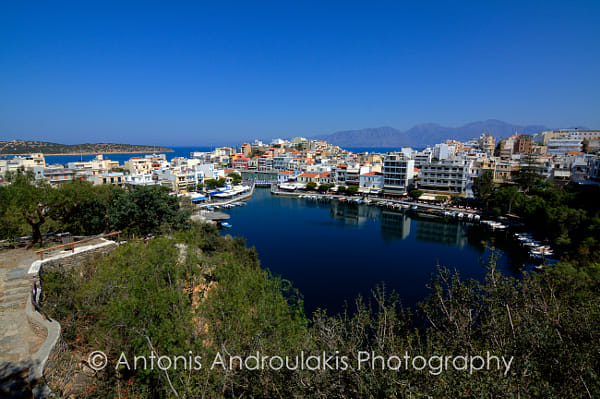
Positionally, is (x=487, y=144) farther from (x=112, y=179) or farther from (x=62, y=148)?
(x=62, y=148)

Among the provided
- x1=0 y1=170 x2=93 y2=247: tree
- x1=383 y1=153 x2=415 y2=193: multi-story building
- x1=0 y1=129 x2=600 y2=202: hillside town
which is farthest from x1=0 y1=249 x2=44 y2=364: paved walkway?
x1=383 y1=153 x2=415 y2=193: multi-story building

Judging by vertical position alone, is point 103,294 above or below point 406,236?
above

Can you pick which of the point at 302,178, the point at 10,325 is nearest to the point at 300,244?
the point at 10,325

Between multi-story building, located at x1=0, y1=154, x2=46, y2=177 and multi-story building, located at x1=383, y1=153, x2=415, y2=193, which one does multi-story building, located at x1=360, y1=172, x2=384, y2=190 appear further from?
multi-story building, located at x1=0, y1=154, x2=46, y2=177

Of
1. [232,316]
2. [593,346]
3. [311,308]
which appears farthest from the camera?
[311,308]

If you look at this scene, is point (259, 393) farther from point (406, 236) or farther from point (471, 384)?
point (406, 236)

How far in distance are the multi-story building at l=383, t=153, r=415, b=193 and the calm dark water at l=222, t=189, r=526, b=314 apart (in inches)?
216

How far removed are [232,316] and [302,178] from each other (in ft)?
133

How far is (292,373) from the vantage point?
10.8ft

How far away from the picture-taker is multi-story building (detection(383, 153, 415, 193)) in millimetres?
35875

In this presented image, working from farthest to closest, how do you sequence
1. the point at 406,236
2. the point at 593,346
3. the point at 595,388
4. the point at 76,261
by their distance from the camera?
the point at 406,236 < the point at 76,261 < the point at 593,346 < the point at 595,388

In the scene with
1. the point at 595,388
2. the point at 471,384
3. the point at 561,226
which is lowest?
the point at 561,226

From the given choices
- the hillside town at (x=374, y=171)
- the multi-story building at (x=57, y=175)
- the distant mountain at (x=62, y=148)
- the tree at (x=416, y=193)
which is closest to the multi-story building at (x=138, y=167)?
the hillside town at (x=374, y=171)

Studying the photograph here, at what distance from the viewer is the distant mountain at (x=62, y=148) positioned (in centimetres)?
7956
